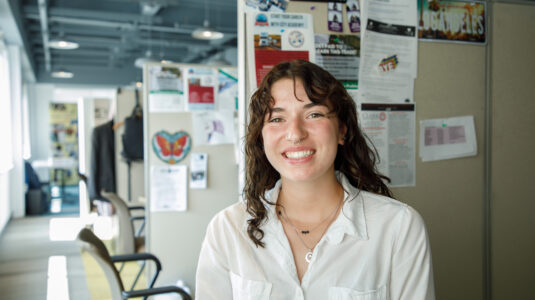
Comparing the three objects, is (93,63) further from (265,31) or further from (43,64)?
(265,31)

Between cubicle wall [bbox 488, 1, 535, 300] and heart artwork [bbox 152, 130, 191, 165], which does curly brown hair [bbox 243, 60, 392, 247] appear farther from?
heart artwork [bbox 152, 130, 191, 165]

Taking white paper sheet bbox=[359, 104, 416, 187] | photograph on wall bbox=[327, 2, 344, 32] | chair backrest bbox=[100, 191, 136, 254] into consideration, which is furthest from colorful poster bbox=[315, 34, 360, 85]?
chair backrest bbox=[100, 191, 136, 254]

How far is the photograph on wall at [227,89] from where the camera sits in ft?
10.8

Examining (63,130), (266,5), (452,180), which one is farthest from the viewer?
(63,130)

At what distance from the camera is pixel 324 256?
50.7 inches

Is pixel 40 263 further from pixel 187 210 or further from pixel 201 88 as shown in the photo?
pixel 201 88

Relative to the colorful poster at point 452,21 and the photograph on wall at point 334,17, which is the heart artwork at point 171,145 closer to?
the photograph on wall at point 334,17

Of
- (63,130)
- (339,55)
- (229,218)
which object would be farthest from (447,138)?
(63,130)

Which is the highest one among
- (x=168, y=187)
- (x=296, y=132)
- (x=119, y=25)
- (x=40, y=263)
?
(x=119, y=25)

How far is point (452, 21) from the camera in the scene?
200 cm

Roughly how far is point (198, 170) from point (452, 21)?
2066 millimetres

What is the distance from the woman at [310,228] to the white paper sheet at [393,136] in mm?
463

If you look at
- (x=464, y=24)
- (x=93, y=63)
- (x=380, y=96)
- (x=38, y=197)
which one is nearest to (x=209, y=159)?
(x=380, y=96)

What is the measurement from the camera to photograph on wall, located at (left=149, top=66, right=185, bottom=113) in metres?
3.21
